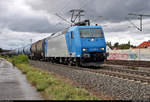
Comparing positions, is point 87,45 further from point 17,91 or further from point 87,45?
point 17,91

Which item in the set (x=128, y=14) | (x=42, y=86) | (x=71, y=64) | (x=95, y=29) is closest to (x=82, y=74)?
(x=42, y=86)

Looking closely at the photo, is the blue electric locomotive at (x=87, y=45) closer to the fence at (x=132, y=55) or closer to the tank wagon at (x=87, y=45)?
the tank wagon at (x=87, y=45)

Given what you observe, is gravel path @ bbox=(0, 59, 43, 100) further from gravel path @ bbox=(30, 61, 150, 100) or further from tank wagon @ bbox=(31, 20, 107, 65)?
tank wagon @ bbox=(31, 20, 107, 65)

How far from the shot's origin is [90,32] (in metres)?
18.9

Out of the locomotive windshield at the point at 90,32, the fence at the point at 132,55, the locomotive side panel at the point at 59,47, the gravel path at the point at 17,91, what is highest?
the locomotive windshield at the point at 90,32

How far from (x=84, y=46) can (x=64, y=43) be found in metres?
4.14

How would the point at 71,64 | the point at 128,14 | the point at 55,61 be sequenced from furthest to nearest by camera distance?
the point at 55,61 < the point at 128,14 < the point at 71,64

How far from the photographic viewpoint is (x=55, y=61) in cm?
2847

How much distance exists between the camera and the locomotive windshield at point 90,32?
1861 cm

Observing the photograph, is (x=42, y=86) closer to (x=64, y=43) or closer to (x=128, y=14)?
(x=64, y=43)

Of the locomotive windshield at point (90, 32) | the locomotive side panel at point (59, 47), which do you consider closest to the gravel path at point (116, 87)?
the locomotive windshield at point (90, 32)

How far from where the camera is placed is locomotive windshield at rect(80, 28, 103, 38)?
18609 millimetres

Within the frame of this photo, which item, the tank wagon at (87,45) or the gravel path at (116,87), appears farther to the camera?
the tank wagon at (87,45)

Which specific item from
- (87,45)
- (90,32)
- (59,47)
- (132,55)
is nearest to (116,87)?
(87,45)
